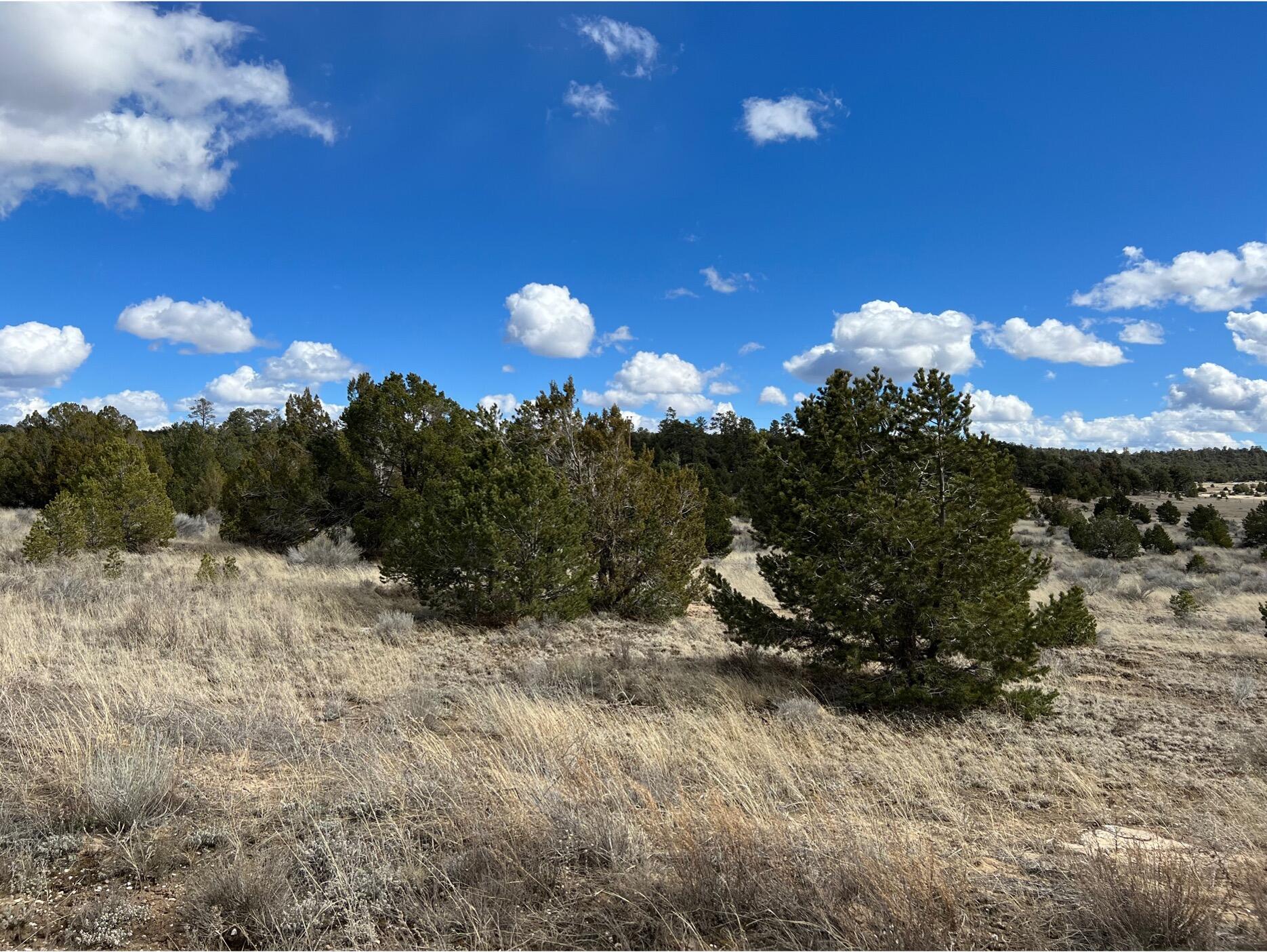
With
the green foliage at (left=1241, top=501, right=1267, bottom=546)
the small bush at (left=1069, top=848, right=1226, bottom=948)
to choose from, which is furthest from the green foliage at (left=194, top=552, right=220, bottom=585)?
the green foliage at (left=1241, top=501, right=1267, bottom=546)

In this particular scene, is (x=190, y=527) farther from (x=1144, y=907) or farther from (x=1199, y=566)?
(x=1199, y=566)

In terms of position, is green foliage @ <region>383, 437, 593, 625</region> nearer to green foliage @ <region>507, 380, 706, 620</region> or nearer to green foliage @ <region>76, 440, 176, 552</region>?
green foliage @ <region>507, 380, 706, 620</region>

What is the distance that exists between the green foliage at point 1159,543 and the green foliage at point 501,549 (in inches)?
1063

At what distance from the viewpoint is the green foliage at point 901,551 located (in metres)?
6.71

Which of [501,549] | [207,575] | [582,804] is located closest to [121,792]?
[582,804]

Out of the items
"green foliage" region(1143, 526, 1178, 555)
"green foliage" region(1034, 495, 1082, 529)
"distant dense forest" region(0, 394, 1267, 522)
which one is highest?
"distant dense forest" region(0, 394, 1267, 522)

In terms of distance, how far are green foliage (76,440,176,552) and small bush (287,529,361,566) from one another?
3.23 m

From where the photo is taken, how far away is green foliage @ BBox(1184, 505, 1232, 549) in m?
28.9

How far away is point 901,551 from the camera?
702 centimetres

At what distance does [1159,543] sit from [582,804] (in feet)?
104

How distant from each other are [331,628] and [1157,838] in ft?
32.5

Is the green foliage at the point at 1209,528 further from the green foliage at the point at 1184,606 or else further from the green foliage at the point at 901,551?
the green foliage at the point at 901,551

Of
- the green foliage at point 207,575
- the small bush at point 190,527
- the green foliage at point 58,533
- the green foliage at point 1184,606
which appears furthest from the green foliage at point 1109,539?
the green foliage at point 58,533

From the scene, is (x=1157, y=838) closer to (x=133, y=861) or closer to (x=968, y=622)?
(x=968, y=622)
